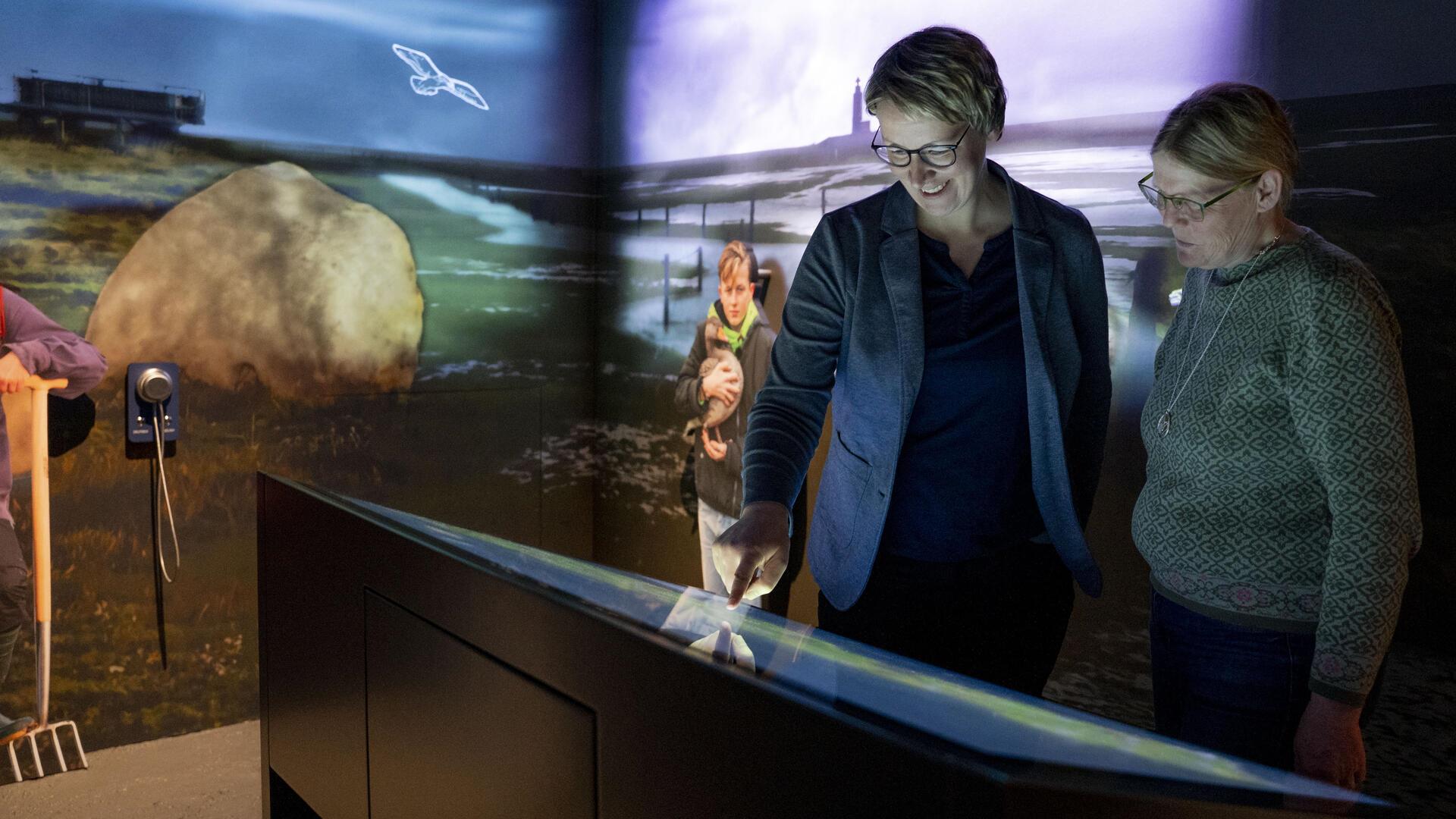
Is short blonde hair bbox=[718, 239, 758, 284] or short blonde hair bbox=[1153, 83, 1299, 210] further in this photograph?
short blonde hair bbox=[718, 239, 758, 284]

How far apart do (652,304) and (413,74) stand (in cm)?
106

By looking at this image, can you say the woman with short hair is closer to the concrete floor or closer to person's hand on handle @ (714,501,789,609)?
person's hand on handle @ (714,501,789,609)

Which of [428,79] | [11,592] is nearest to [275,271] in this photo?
[428,79]

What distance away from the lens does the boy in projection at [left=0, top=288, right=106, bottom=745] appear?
2543 mm

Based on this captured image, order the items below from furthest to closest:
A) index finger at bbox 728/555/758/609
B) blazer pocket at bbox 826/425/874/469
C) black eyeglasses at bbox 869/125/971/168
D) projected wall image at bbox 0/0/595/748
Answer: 1. projected wall image at bbox 0/0/595/748
2. blazer pocket at bbox 826/425/874/469
3. black eyeglasses at bbox 869/125/971/168
4. index finger at bbox 728/555/758/609

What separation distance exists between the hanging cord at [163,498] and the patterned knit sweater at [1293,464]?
8.43 ft

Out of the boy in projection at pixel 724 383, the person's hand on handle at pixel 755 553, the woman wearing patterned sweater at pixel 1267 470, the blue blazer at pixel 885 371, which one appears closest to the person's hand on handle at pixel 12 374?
the boy in projection at pixel 724 383

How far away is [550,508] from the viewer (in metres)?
3.68

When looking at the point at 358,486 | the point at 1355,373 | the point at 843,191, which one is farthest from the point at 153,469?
the point at 1355,373

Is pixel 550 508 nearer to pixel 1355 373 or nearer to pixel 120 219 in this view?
pixel 120 219

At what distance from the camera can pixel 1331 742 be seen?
3.46ft

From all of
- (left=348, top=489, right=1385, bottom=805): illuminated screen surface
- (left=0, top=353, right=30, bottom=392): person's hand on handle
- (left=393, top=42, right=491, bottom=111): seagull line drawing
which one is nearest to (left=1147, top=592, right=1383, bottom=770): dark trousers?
(left=348, top=489, right=1385, bottom=805): illuminated screen surface

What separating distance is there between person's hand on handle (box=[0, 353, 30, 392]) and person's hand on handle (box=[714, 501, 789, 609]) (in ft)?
7.43

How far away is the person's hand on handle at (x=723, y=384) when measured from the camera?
10.1ft
